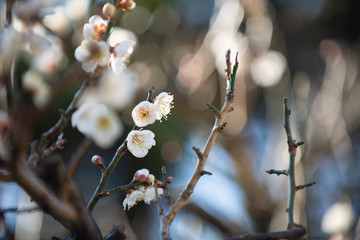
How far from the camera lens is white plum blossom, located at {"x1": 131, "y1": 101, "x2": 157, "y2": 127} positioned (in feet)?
2.34

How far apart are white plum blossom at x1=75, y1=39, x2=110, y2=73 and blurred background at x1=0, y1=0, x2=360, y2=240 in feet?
4.79

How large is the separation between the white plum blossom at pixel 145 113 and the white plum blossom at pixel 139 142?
25 millimetres

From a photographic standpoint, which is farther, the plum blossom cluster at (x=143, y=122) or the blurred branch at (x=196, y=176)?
the plum blossom cluster at (x=143, y=122)

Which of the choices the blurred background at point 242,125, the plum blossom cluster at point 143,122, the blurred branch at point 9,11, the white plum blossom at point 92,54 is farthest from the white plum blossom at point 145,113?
the blurred background at point 242,125

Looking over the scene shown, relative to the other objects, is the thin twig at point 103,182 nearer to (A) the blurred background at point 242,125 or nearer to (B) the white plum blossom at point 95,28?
(B) the white plum blossom at point 95,28

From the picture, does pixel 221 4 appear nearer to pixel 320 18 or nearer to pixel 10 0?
pixel 320 18

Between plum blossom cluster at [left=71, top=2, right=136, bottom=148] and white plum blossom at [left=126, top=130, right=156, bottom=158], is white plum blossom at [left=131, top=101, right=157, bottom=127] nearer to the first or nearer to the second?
white plum blossom at [left=126, top=130, right=156, bottom=158]

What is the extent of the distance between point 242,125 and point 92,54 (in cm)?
228

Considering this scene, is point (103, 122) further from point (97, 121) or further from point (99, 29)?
point (99, 29)

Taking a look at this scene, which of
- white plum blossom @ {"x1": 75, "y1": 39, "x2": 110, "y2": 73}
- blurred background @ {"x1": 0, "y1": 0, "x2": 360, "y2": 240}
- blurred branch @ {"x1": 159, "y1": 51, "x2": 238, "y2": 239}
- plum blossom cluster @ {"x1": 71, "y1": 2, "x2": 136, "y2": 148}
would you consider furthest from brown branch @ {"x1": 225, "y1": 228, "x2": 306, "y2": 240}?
blurred background @ {"x1": 0, "y1": 0, "x2": 360, "y2": 240}

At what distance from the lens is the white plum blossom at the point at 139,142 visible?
0.68 meters

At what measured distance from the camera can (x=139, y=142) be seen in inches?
28.1

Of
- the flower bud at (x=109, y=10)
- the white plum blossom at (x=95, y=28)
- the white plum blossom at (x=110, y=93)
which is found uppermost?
the flower bud at (x=109, y=10)

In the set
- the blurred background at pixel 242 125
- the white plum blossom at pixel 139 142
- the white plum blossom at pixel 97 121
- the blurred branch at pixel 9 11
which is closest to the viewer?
the blurred branch at pixel 9 11
